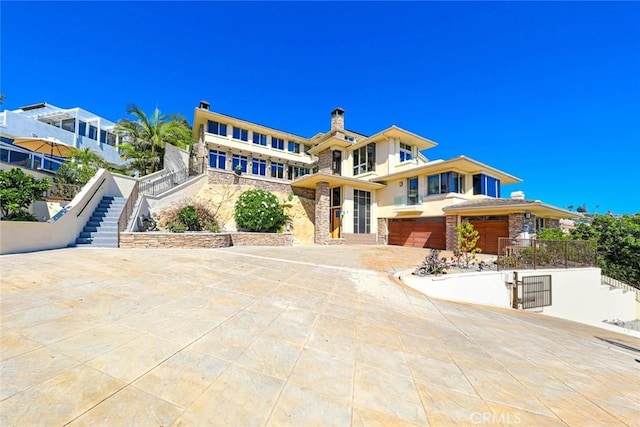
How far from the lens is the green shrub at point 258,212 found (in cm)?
1574

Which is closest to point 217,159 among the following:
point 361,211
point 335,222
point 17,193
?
point 335,222

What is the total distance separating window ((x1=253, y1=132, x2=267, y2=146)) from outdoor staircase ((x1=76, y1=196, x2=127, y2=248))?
15.6 m

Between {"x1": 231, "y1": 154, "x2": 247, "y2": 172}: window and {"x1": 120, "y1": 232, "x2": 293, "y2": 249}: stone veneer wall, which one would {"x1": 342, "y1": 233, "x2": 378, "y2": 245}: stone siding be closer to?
{"x1": 120, "y1": 232, "x2": 293, "y2": 249}: stone veneer wall

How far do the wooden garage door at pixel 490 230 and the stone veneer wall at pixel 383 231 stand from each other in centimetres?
632

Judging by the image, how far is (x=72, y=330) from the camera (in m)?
2.71

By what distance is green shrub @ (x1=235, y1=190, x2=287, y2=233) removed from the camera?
1574cm

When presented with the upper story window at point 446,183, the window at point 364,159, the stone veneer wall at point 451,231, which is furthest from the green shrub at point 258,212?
the stone veneer wall at point 451,231

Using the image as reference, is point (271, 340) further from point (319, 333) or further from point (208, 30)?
point (208, 30)

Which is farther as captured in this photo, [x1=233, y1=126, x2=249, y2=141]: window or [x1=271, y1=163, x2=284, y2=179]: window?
[x1=271, y1=163, x2=284, y2=179]: window

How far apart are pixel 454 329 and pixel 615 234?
21624 millimetres

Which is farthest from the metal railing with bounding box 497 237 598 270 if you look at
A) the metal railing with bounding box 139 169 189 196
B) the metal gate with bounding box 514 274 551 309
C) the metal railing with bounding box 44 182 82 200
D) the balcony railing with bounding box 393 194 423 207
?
the metal railing with bounding box 139 169 189 196

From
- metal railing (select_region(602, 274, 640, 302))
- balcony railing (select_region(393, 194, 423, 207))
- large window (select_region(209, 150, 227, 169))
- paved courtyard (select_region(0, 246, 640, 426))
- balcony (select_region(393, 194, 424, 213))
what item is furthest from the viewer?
large window (select_region(209, 150, 227, 169))

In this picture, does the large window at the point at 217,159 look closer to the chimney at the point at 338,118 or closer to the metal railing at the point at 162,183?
the metal railing at the point at 162,183

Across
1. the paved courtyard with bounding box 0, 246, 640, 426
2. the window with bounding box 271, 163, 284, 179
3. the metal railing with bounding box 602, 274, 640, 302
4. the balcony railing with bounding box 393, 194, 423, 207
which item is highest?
the window with bounding box 271, 163, 284, 179
